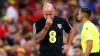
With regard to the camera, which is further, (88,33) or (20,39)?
(20,39)

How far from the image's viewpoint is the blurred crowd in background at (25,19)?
16.6 metres

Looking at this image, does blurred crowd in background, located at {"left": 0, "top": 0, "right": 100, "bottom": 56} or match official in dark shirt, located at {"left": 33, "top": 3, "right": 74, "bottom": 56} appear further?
blurred crowd in background, located at {"left": 0, "top": 0, "right": 100, "bottom": 56}

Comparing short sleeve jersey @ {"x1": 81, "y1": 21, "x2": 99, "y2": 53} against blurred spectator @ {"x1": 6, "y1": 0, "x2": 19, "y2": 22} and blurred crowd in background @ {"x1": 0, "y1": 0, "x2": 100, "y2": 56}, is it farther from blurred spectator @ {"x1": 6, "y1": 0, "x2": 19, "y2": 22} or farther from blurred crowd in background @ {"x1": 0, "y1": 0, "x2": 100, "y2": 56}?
blurred spectator @ {"x1": 6, "y1": 0, "x2": 19, "y2": 22}

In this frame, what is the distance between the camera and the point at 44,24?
11578 mm

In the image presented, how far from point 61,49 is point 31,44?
15.9 ft

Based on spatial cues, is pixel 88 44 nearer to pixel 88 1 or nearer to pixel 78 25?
pixel 78 25

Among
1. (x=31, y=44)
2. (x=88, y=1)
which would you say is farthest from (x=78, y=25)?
(x=88, y=1)

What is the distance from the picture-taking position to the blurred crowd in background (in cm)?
1661

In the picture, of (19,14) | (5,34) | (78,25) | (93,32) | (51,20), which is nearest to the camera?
(51,20)

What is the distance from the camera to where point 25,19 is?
1991 centimetres

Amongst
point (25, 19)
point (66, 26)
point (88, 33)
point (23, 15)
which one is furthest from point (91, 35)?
point (23, 15)

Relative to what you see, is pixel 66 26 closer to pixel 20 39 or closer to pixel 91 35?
pixel 91 35

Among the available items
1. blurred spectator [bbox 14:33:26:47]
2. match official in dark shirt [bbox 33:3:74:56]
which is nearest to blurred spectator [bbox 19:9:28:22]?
blurred spectator [bbox 14:33:26:47]

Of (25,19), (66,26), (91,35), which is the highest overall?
(66,26)
